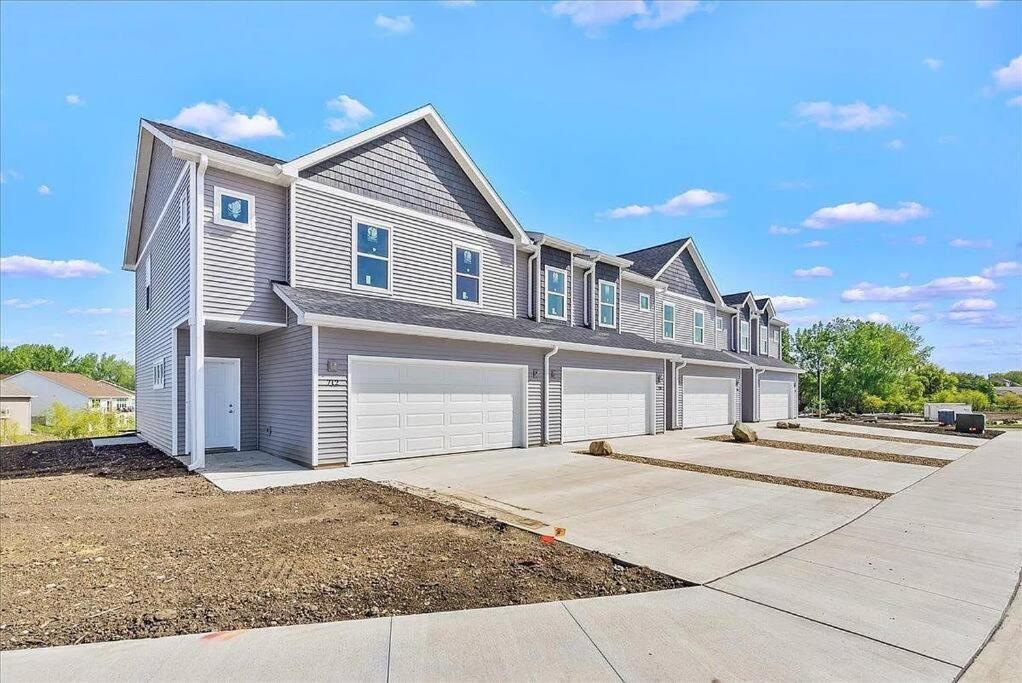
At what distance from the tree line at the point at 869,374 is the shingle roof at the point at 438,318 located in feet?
85.7

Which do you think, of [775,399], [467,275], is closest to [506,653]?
[467,275]

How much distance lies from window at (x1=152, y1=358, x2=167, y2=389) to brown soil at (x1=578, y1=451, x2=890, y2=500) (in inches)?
448

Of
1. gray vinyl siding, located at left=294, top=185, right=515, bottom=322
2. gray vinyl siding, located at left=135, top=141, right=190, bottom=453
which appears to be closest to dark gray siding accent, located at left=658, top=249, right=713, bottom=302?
gray vinyl siding, located at left=294, top=185, right=515, bottom=322

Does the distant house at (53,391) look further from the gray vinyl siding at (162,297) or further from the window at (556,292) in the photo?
the window at (556,292)

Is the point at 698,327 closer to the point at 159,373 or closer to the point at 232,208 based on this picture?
the point at 232,208

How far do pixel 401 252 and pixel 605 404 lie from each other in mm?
8070

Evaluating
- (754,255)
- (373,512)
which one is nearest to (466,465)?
(373,512)

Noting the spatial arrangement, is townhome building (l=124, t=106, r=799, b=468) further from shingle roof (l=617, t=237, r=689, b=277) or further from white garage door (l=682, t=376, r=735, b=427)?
shingle roof (l=617, t=237, r=689, b=277)

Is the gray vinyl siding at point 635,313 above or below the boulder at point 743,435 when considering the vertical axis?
above

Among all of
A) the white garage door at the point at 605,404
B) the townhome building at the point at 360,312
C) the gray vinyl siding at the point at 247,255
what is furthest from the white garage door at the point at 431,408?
the gray vinyl siding at the point at 247,255

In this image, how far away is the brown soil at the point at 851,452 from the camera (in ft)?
40.0

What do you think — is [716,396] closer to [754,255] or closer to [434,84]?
[754,255]

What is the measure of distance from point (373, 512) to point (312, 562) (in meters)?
1.97

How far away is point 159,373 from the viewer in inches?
536
